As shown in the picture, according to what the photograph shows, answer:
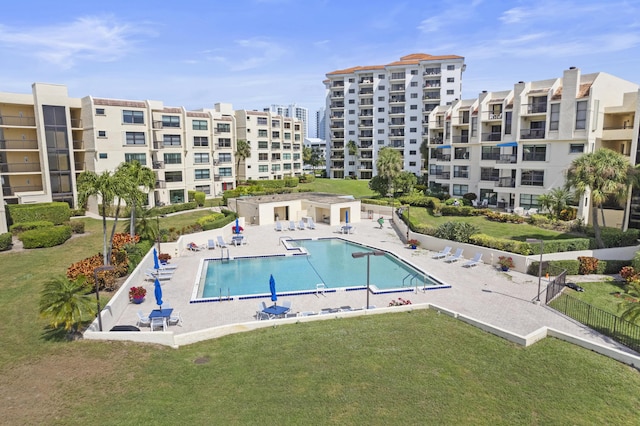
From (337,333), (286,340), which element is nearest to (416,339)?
(337,333)

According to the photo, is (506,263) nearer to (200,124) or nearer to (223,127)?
(200,124)

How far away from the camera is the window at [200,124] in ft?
196

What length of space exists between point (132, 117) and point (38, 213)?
17.9 meters

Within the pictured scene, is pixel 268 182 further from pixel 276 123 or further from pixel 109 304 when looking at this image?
pixel 109 304

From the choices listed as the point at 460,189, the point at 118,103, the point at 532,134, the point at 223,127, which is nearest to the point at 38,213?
A: the point at 118,103

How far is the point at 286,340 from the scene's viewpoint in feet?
53.7

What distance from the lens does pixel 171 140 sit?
183ft

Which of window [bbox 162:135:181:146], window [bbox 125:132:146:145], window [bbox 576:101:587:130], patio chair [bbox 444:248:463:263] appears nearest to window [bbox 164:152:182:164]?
window [bbox 162:135:181:146]

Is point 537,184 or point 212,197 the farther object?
point 212,197

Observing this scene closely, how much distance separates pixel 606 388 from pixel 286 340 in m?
10.8

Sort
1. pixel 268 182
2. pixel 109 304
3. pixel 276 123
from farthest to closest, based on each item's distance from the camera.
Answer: pixel 276 123 < pixel 268 182 < pixel 109 304

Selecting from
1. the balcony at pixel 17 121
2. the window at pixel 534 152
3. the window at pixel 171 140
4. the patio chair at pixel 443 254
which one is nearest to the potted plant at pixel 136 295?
the patio chair at pixel 443 254

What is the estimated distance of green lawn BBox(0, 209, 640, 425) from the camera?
38.0ft

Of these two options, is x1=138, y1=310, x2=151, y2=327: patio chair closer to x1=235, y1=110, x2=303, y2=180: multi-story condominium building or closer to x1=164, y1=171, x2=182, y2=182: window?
x1=164, y1=171, x2=182, y2=182: window
